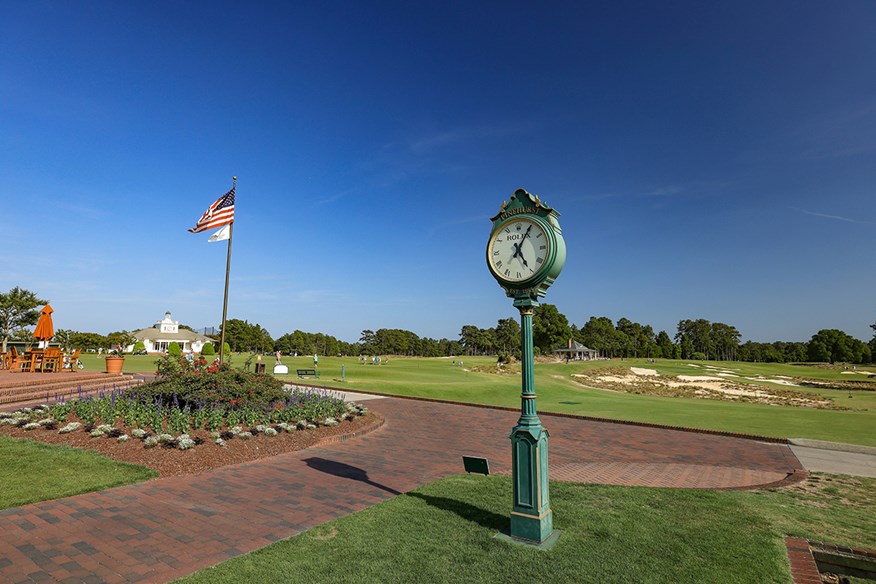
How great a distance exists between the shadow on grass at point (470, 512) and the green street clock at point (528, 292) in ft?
1.08

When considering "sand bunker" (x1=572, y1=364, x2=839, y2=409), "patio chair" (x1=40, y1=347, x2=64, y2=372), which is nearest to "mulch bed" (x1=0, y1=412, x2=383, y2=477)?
"patio chair" (x1=40, y1=347, x2=64, y2=372)

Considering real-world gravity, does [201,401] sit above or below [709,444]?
above

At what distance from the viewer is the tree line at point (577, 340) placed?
10206 cm

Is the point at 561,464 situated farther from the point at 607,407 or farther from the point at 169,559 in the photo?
the point at 607,407

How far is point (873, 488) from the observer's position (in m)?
7.63

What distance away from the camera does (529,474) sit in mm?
5031

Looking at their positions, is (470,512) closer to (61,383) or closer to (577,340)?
(61,383)

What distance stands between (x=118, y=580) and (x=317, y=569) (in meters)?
1.87

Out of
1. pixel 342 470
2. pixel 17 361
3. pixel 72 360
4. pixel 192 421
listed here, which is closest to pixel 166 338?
pixel 72 360

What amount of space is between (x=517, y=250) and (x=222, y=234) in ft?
44.1

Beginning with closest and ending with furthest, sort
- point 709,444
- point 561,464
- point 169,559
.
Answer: point 169,559
point 561,464
point 709,444

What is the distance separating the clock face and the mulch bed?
6.93m

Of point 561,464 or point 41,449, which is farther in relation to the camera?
point 561,464

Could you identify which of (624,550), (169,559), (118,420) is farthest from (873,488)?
(118,420)
